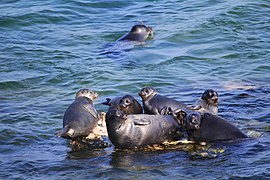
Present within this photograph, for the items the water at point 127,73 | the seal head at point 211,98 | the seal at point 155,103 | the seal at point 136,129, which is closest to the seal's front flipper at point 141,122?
the seal at point 136,129

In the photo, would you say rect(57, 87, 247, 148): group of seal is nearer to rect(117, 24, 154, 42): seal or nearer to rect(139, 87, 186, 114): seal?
rect(139, 87, 186, 114): seal

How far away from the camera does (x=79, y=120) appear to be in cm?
774

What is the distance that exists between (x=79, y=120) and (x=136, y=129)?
76cm

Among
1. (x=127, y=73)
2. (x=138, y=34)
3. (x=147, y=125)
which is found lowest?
(x=127, y=73)

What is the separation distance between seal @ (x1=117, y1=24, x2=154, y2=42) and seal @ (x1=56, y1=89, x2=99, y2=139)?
17.9 feet

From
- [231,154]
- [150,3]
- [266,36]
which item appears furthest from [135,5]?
[231,154]

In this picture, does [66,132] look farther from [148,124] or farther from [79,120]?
[148,124]

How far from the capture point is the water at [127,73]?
6.99 m

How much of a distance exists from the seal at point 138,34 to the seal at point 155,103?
17.3 feet

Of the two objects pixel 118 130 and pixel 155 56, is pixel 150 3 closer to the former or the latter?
pixel 155 56

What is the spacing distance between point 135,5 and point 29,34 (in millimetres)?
3831

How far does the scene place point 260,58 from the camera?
1210cm

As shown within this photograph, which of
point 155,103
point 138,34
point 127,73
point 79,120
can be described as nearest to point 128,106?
point 155,103

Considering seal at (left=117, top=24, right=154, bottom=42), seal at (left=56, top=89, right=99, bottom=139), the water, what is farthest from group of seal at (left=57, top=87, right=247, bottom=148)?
seal at (left=117, top=24, right=154, bottom=42)
